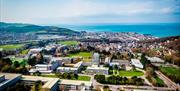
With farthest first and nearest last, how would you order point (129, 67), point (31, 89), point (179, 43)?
1. point (179, 43)
2. point (129, 67)
3. point (31, 89)

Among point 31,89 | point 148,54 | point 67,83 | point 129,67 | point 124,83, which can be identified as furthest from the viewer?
point 148,54

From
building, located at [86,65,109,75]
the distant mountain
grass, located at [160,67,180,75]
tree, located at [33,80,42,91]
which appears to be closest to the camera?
tree, located at [33,80,42,91]

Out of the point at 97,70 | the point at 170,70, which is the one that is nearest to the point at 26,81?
the point at 97,70

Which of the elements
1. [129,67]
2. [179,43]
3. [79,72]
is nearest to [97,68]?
[79,72]

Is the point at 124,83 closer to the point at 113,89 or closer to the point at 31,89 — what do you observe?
the point at 113,89

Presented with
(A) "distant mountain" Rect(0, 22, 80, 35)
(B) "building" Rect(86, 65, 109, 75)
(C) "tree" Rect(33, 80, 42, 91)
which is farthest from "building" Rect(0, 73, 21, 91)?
(A) "distant mountain" Rect(0, 22, 80, 35)

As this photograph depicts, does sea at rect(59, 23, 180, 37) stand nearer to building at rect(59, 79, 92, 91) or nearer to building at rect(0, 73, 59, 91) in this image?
building at rect(59, 79, 92, 91)

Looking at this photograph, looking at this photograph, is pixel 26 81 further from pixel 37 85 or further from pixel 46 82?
pixel 46 82

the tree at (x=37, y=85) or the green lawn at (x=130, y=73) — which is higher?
the tree at (x=37, y=85)

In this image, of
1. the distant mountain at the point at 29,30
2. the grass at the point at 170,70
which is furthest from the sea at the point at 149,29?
the grass at the point at 170,70

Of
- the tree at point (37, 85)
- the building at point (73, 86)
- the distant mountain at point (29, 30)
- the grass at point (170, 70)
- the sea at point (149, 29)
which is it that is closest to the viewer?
the tree at point (37, 85)

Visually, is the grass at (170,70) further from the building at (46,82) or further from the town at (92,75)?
the building at (46,82)
